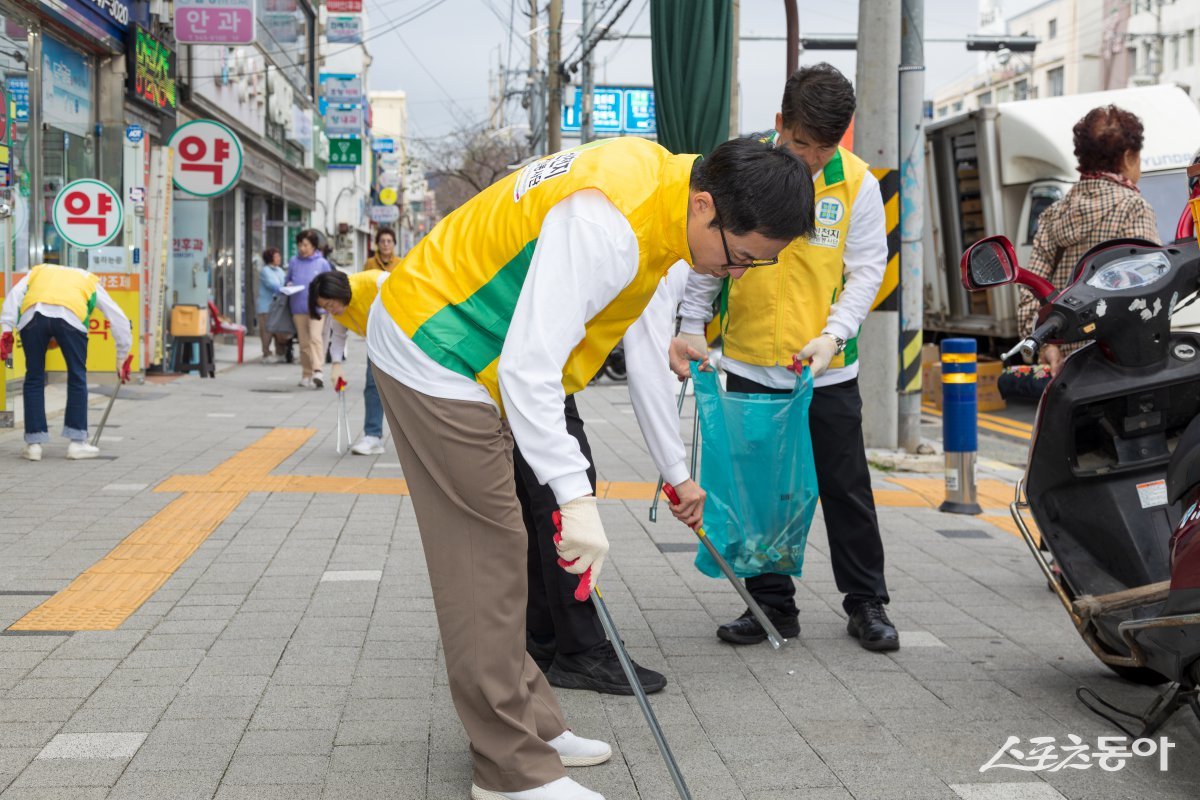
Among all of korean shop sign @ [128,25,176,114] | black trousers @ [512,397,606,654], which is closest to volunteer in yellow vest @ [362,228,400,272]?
black trousers @ [512,397,606,654]

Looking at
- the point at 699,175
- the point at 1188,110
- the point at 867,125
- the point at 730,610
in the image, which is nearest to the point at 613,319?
the point at 699,175

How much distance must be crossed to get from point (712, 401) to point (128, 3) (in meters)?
13.5

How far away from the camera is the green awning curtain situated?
7.09m

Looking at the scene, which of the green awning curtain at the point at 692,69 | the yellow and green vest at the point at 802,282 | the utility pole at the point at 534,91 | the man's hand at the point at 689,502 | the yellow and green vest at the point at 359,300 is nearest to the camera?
the man's hand at the point at 689,502

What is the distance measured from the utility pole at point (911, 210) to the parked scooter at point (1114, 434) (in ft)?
17.2

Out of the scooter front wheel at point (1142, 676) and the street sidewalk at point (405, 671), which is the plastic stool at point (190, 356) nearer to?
the street sidewalk at point (405, 671)

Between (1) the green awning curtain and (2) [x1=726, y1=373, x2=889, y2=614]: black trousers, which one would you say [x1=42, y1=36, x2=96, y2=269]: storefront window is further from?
(2) [x1=726, y1=373, x2=889, y2=614]: black trousers

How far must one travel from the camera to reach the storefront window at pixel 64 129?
13.4 metres

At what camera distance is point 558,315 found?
2.64 metres

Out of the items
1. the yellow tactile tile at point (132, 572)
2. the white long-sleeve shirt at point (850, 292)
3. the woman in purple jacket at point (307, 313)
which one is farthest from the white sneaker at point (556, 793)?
the woman in purple jacket at point (307, 313)

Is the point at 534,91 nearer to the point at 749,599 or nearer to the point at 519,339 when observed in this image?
the point at 749,599

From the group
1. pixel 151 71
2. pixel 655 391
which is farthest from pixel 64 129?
pixel 655 391

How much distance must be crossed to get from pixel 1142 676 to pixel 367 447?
20.8 ft

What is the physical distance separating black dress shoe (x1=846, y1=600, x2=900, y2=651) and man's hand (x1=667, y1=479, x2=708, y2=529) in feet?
4.26
